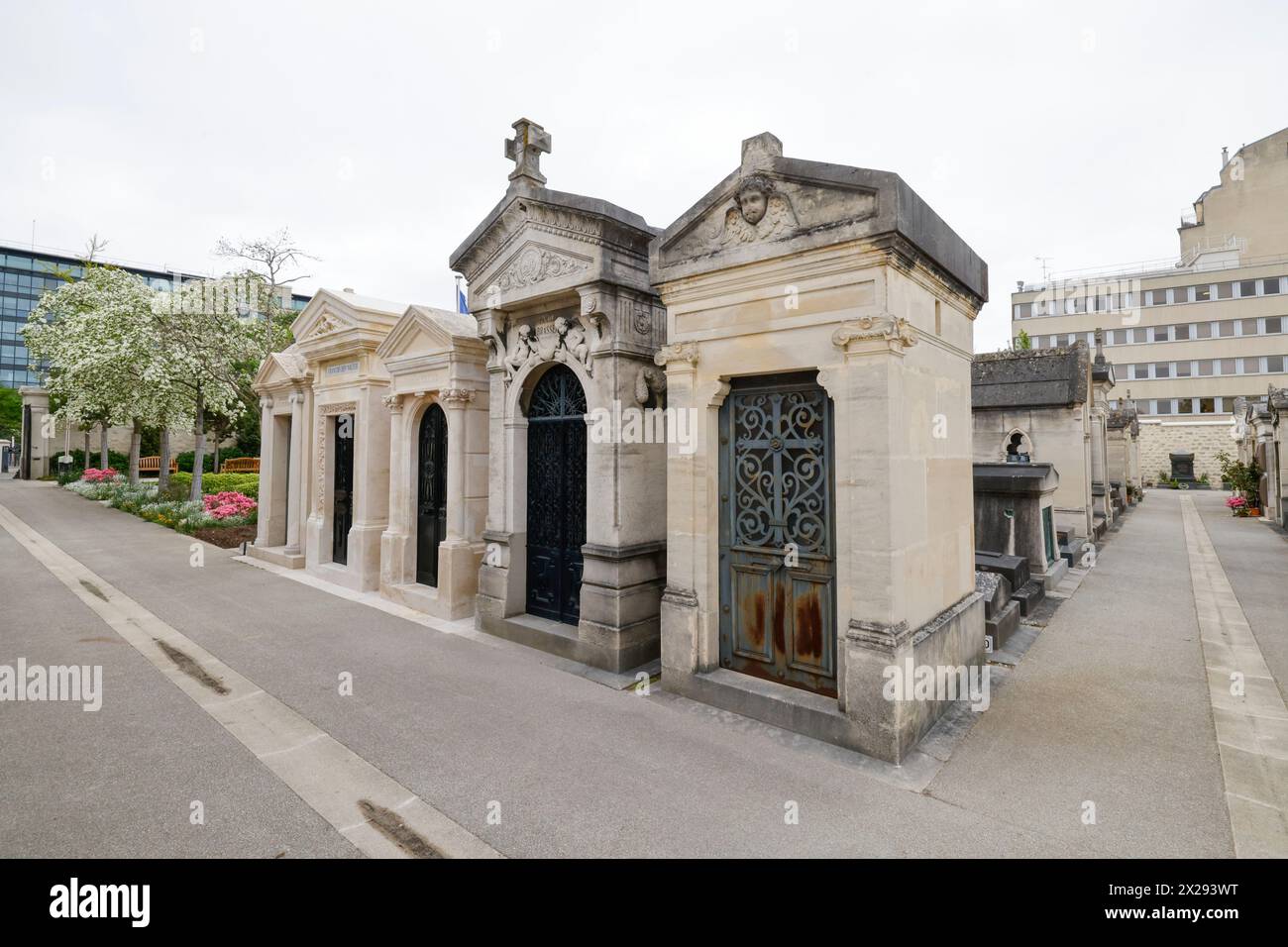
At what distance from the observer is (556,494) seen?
7.19m

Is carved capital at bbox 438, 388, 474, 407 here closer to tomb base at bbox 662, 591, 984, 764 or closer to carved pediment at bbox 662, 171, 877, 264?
carved pediment at bbox 662, 171, 877, 264

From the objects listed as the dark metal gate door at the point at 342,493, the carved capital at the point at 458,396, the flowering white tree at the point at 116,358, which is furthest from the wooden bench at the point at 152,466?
the carved capital at the point at 458,396

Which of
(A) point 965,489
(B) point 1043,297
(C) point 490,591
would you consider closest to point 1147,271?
(B) point 1043,297

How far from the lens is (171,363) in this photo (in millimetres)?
18109

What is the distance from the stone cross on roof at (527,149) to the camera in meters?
7.19

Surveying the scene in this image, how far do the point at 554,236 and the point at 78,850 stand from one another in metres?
6.05

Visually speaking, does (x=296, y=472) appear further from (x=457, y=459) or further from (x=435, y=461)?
(x=457, y=459)

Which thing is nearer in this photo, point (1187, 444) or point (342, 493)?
point (342, 493)

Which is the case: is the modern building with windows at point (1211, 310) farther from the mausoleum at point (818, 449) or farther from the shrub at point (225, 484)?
the shrub at point (225, 484)

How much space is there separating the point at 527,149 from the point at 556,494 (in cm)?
414

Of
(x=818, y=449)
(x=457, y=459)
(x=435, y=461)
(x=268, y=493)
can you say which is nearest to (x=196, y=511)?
(x=268, y=493)
